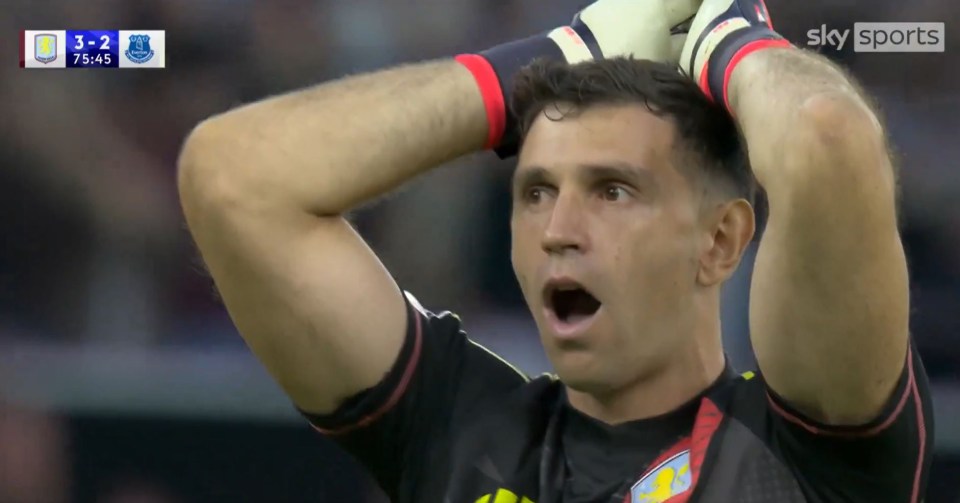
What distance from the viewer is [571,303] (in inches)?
44.4

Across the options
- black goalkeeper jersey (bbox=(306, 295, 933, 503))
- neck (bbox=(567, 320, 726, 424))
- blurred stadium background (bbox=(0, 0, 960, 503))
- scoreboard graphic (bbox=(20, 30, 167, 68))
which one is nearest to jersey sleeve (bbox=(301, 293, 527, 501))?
black goalkeeper jersey (bbox=(306, 295, 933, 503))

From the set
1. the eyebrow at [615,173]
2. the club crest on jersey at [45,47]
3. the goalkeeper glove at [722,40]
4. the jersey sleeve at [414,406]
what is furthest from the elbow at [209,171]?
the club crest on jersey at [45,47]

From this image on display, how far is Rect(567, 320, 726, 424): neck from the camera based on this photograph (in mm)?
1142

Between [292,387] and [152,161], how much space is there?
833 mm

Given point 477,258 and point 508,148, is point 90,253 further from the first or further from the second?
point 508,148

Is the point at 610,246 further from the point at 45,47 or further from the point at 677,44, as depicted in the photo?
the point at 45,47

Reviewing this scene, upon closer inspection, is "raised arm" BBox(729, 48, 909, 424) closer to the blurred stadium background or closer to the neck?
the neck

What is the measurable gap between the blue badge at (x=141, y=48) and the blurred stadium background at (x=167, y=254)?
0.06ft

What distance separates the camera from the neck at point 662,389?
114 centimetres

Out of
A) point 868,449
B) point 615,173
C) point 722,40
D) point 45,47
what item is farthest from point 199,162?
point 45,47

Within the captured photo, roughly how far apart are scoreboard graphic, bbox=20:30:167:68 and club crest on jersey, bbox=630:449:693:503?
113cm

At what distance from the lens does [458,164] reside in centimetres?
183


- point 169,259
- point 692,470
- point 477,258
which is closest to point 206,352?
point 169,259

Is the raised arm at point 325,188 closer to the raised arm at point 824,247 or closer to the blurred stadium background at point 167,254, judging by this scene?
the raised arm at point 824,247
